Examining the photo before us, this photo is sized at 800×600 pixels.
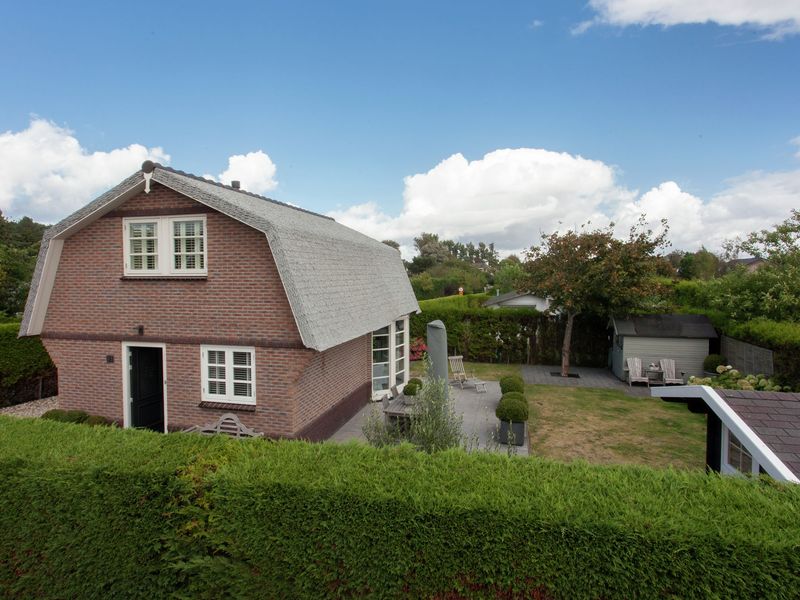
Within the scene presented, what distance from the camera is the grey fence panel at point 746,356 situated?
44.1 ft

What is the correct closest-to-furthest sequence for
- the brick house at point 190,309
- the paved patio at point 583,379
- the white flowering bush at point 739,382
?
the brick house at point 190,309 < the white flowering bush at point 739,382 < the paved patio at point 583,379

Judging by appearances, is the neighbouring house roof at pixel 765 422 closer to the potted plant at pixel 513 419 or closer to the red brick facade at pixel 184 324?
the potted plant at pixel 513 419

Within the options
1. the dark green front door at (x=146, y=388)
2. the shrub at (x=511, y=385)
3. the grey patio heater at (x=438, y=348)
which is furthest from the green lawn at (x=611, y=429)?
the dark green front door at (x=146, y=388)

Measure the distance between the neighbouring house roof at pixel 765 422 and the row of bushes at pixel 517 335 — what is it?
15202 millimetres

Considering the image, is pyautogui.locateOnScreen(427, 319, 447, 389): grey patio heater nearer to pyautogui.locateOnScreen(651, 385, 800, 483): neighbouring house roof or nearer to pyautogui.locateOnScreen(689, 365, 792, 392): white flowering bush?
pyautogui.locateOnScreen(651, 385, 800, 483): neighbouring house roof

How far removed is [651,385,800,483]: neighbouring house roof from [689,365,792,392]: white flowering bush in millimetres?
8325

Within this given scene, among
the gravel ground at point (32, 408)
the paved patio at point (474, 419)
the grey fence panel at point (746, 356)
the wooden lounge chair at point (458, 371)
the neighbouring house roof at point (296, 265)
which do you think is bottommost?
the paved patio at point (474, 419)

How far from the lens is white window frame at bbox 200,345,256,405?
918cm

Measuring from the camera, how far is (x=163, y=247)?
31.5ft

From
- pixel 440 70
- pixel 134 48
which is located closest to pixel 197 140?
pixel 134 48

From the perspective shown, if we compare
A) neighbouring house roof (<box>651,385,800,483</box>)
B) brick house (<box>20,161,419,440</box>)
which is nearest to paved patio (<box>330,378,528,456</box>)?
brick house (<box>20,161,419,440</box>)

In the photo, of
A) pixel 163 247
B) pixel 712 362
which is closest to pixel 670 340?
pixel 712 362

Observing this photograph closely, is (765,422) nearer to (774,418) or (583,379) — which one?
(774,418)

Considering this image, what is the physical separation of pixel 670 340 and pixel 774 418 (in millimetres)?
13995
